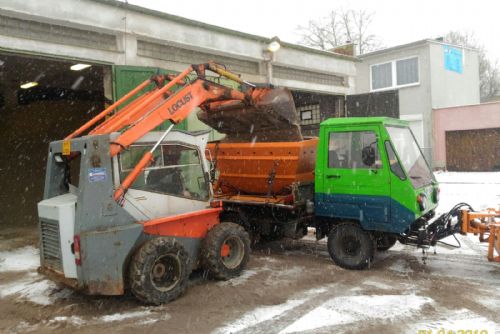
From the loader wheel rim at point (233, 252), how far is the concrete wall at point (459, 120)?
20147 mm

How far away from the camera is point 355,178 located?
6.73 meters

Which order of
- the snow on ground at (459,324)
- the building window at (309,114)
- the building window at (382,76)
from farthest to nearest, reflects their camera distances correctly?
the building window at (382,76) → the building window at (309,114) → the snow on ground at (459,324)

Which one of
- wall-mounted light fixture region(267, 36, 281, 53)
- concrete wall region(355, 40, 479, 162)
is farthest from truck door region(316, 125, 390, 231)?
concrete wall region(355, 40, 479, 162)

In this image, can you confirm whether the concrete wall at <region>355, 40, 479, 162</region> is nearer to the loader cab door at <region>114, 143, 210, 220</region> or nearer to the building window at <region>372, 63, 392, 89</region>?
the building window at <region>372, 63, 392, 89</region>

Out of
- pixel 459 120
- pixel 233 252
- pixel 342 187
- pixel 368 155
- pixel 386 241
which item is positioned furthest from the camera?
pixel 459 120

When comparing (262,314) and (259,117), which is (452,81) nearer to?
(259,117)

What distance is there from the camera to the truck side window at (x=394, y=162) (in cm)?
637

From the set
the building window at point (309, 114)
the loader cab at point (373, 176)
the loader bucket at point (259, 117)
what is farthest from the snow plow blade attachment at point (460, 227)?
the building window at point (309, 114)

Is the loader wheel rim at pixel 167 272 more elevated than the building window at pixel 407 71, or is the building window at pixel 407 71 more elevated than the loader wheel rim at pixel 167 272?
the building window at pixel 407 71

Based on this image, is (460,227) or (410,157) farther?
(410,157)

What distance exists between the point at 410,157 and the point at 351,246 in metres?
1.65

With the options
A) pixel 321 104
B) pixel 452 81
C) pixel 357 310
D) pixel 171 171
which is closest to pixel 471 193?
pixel 321 104

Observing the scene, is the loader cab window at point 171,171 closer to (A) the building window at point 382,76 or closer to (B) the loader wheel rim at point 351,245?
(B) the loader wheel rim at point 351,245

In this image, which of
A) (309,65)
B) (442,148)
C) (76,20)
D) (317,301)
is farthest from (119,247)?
(442,148)
